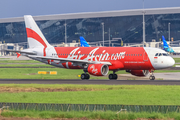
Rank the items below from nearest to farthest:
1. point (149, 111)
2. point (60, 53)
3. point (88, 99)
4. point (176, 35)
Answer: point (149, 111) → point (88, 99) → point (60, 53) → point (176, 35)

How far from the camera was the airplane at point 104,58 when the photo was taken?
44094mm

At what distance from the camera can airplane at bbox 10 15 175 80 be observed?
4409cm

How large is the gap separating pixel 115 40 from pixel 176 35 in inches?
1263

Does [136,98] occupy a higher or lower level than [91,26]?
lower

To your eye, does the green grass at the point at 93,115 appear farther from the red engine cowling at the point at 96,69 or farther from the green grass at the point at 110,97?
the red engine cowling at the point at 96,69

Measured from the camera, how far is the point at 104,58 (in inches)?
1839

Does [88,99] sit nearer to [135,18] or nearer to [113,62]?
[113,62]

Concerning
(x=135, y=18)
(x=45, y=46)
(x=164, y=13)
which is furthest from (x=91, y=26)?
(x=45, y=46)

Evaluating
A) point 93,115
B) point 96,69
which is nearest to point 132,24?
point 96,69

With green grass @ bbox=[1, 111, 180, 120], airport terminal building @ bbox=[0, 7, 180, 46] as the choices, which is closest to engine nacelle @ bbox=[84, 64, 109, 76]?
green grass @ bbox=[1, 111, 180, 120]

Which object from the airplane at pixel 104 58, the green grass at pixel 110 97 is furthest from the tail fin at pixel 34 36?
the green grass at pixel 110 97

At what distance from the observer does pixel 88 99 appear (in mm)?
25766

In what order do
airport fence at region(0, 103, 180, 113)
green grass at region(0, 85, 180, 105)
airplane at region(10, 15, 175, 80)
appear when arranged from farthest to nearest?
airplane at region(10, 15, 175, 80)
green grass at region(0, 85, 180, 105)
airport fence at region(0, 103, 180, 113)

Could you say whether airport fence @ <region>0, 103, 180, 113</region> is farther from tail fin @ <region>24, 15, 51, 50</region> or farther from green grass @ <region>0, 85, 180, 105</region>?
tail fin @ <region>24, 15, 51, 50</region>
